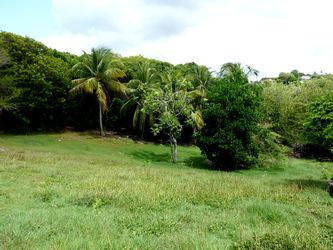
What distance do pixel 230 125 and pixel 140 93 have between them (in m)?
12.4

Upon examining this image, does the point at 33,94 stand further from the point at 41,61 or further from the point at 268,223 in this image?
the point at 268,223

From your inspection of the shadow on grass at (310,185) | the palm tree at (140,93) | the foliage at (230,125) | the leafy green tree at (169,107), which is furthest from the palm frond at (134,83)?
the shadow on grass at (310,185)

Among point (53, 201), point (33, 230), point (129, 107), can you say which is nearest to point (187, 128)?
point (129, 107)

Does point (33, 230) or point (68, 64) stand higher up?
point (68, 64)

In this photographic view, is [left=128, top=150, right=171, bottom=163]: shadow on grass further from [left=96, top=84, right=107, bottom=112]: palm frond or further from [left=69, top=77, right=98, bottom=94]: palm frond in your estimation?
[left=69, top=77, right=98, bottom=94]: palm frond

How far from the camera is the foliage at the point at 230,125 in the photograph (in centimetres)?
2377

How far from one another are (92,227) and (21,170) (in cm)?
923

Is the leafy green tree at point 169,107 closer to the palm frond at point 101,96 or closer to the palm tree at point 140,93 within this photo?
the palm tree at point 140,93

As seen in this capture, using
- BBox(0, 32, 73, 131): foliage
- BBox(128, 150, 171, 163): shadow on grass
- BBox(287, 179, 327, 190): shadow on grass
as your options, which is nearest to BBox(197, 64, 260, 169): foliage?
BBox(128, 150, 171, 163): shadow on grass

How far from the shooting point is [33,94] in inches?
1205

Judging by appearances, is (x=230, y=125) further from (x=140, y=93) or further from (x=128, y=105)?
(x=128, y=105)

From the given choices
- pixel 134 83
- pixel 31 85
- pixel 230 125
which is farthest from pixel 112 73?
pixel 230 125

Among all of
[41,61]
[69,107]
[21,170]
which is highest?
[41,61]

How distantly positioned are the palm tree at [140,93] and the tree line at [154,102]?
0.31ft
